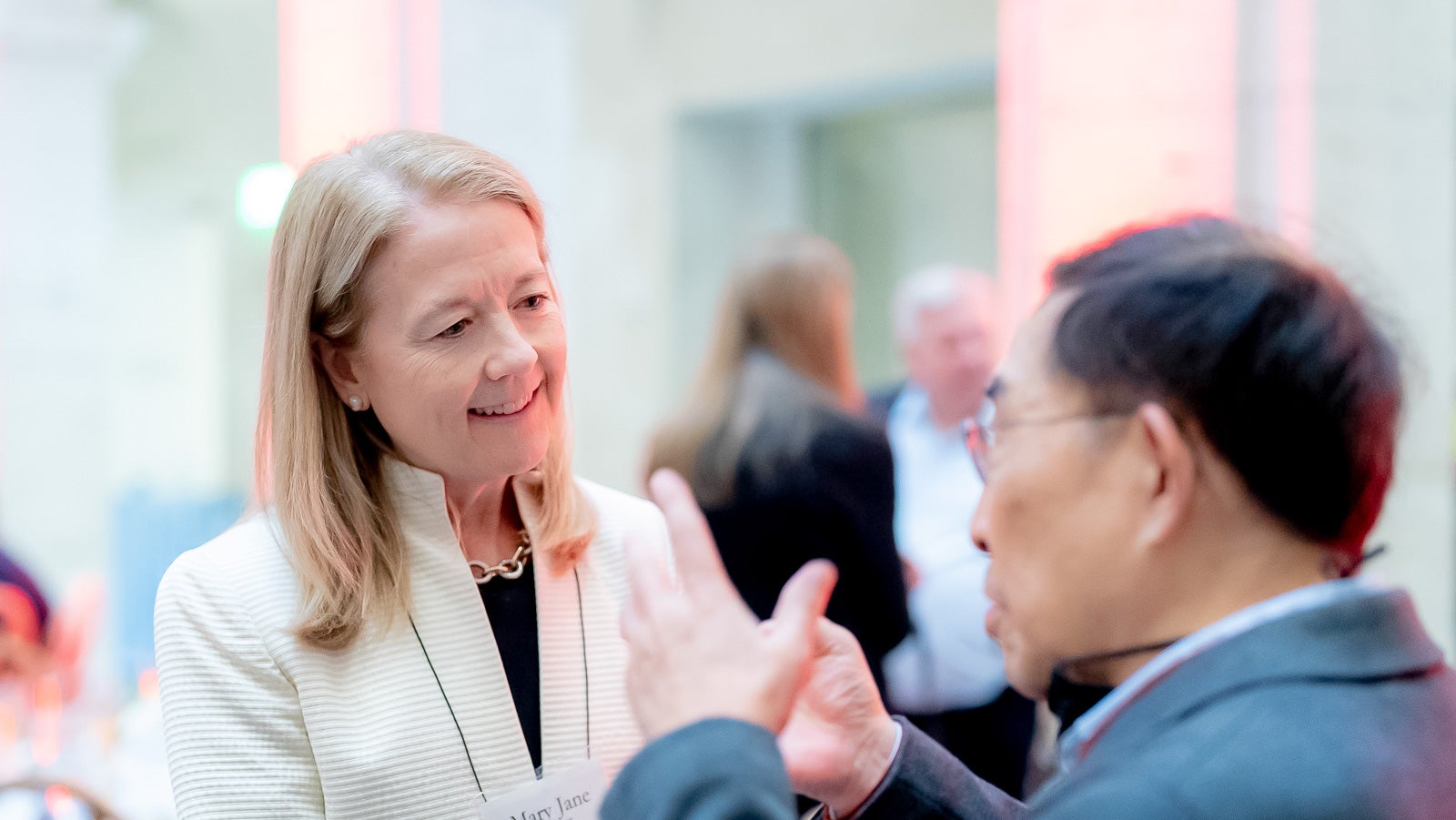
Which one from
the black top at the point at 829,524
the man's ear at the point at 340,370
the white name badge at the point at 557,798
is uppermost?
the man's ear at the point at 340,370

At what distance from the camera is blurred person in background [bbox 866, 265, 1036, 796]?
9.43ft

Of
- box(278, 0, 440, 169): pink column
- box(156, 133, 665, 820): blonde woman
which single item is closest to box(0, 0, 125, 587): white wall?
box(278, 0, 440, 169): pink column

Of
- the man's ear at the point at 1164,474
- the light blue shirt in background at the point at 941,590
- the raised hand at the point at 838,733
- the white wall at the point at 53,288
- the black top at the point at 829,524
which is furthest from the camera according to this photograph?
the white wall at the point at 53,288

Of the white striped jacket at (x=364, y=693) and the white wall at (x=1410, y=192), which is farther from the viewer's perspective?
the white wall at (x=1410, y=192)

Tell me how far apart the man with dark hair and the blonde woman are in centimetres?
42

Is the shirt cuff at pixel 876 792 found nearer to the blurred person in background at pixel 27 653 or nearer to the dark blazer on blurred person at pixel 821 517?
the dark blazer on blurred person at pixel 821 517

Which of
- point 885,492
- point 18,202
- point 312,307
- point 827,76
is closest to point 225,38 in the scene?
point 18,202

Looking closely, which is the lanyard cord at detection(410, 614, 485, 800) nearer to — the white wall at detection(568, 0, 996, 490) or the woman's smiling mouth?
the woman's smiling mouth

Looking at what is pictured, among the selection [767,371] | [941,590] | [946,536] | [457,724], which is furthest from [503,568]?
[946,536]

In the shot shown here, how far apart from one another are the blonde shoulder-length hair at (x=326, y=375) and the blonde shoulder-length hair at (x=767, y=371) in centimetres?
121

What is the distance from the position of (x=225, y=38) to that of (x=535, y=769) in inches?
356

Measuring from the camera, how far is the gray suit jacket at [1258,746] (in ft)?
2.81

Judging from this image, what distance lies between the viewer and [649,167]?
6.82m

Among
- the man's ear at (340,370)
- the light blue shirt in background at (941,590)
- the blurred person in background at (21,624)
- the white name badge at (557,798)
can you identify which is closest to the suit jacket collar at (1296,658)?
the white name badge at (557,798)
